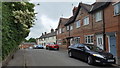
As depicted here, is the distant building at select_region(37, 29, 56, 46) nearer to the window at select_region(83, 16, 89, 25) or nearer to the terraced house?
the terraced house

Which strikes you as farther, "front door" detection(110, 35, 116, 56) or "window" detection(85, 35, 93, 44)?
"window" detection(85, 35, 93, 44)

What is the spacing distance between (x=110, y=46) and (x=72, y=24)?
12026 mm

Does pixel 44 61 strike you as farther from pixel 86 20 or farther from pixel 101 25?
pixel 86 20

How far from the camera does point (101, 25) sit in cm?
1738

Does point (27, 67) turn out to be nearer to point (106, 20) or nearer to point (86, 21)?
point (106, 20)

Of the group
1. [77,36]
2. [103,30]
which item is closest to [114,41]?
[103,30]

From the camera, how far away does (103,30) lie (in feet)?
55.4

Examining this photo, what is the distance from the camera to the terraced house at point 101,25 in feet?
48.7

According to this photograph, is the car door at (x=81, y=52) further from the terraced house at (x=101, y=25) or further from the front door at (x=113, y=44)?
the front door at (x=113, y=44)

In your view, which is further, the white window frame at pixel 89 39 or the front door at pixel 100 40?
the white window frame at pixel 89 39

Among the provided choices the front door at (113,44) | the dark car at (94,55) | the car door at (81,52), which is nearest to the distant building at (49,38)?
the front door at (113,44)

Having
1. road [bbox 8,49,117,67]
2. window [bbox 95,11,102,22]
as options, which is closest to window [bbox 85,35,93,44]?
window [bbox 95,11,102,22]

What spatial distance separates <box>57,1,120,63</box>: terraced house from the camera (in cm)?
1485

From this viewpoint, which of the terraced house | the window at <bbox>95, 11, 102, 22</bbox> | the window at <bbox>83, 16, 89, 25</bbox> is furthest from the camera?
the window at <bbox>83, 16, 89, 25</bbox>
